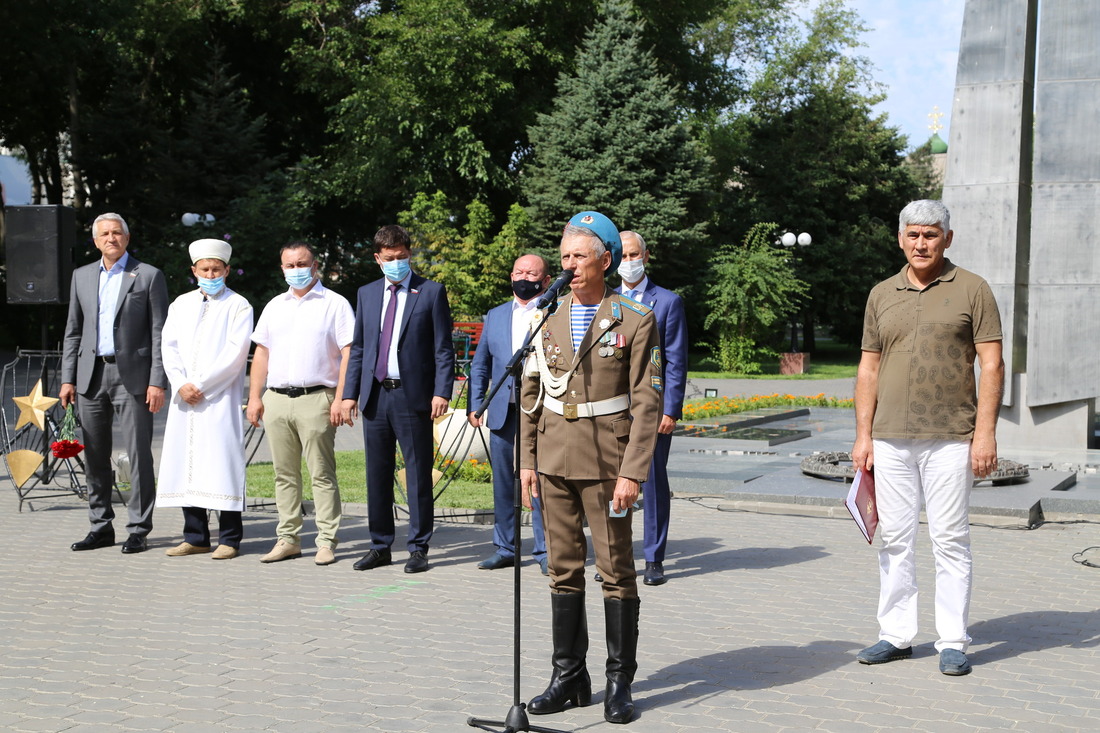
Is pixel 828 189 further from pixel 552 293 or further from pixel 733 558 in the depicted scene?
pixel 552 293

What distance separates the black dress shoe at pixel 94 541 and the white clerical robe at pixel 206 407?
57cm

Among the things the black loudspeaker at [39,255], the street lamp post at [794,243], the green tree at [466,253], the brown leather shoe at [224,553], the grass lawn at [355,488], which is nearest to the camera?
the brown leather shoe at [224,553]

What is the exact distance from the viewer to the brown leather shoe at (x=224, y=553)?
26.9ft

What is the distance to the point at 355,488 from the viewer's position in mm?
11734

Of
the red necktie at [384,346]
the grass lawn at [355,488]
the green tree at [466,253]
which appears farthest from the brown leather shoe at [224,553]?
the green tree at [466,253]

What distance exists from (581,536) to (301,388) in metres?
3.67

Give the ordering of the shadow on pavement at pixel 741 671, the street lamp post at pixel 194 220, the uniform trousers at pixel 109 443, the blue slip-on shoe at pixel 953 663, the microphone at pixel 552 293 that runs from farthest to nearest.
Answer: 1. the street lamp post at pixel 194 220
2. the uniform trousers at pixel 109 443
3. the blue slip-on shoe at pixel 953 663
4. the shadow on pavement at pixel 741 671
5. the microphone at pixel 552 293

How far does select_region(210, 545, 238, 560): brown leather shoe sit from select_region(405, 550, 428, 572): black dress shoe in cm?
136

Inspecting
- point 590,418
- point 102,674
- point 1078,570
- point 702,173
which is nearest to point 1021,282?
point 1078,570

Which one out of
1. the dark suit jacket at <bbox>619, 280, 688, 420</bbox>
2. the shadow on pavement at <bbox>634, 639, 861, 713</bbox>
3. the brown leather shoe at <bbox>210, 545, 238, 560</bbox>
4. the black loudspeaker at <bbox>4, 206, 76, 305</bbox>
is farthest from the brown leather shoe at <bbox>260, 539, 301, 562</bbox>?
the black loudspeaker at <bbox>4, 206, 76, 305</bbox>

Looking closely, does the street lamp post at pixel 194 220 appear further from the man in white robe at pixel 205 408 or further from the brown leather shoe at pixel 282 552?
the brown leather shoe at pixel 282 552

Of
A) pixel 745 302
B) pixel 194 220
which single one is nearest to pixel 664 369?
pixel 194 220

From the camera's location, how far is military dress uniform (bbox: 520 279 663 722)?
482 cm

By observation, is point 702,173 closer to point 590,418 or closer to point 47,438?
point 47,438
